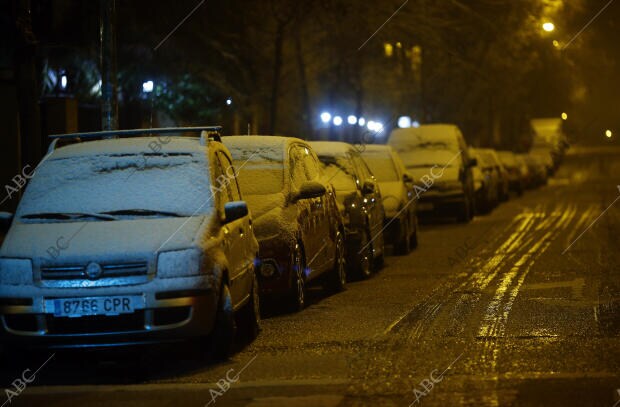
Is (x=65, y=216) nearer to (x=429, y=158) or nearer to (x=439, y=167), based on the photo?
(x=439, y=167)

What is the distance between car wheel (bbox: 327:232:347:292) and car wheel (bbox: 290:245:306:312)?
165 cm

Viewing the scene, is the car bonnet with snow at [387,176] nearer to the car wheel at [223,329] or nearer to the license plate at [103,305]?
the car wheel at [223,329]

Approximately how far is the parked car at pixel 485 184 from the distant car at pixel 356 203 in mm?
14374

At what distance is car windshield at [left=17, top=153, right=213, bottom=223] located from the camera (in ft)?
31.0

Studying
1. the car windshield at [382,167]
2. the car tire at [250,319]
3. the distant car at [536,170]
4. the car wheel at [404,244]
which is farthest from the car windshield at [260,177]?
the distant car at [536,170]

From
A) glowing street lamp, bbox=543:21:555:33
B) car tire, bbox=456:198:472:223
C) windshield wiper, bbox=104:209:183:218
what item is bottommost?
car tire, bbox=456:198:472:223

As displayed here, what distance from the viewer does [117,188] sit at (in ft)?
31.8

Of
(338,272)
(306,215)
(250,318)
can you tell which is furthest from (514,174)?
(250,318)

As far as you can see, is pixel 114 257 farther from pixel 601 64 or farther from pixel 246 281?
pixel 601 64

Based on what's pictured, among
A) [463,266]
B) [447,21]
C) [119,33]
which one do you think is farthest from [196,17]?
[463,266]

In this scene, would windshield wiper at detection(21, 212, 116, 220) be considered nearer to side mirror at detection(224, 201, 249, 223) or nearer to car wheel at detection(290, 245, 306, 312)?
side mirror at detection(224, 201, 249, 223)

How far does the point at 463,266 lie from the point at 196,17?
10.7 metres

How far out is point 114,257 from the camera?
8672mm

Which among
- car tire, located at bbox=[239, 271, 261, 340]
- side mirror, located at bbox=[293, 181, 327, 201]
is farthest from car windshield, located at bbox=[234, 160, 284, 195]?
car tire, located at bbox=[239, 271, 261, 340]
